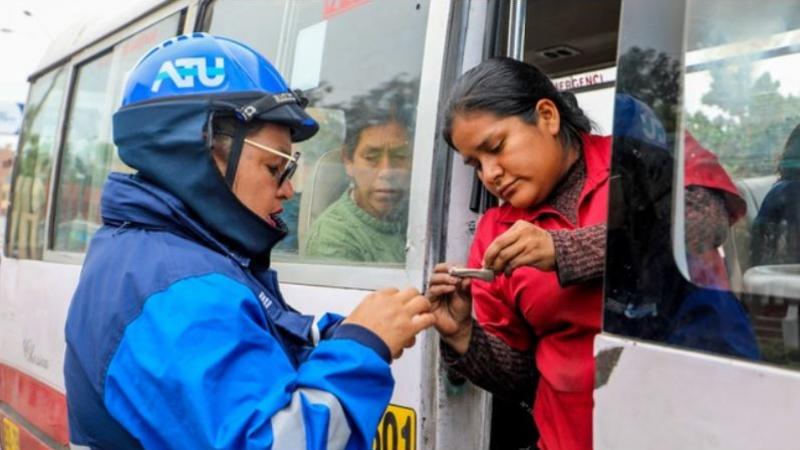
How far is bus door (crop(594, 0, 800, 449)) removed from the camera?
50.4 inches

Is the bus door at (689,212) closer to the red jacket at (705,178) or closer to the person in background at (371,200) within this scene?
the red jacket at (705,178)

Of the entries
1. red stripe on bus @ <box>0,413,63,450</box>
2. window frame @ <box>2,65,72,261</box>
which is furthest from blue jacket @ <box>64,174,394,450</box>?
window frame @ <box>2,65,72,261</box>

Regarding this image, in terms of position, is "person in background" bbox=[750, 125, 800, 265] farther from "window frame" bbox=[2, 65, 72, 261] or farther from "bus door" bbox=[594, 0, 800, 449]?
"window frame" bbox=[2, 65, 72, 261]

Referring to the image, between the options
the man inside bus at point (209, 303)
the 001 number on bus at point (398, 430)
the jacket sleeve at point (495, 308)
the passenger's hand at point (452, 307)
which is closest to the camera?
the man inside bus at point (209, 303)

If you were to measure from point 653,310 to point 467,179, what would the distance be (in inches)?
31.1

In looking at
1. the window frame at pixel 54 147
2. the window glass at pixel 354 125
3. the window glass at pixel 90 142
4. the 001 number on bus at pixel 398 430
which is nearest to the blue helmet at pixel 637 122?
the window glass at pixel 354 125

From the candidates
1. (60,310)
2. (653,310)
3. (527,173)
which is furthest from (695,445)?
(60,310)

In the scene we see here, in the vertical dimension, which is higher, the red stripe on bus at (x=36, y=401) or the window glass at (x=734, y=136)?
the window glass at (x=734, y=136)

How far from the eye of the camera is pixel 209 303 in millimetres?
1309

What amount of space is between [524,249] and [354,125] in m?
1.04

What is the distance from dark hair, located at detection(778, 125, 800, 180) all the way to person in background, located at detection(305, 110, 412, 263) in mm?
933

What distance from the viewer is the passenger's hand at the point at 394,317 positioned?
1.43m

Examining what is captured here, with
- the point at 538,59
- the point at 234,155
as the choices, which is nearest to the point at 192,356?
the point at 234,155

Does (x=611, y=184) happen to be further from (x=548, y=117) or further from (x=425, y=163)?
(x=425, y=163)
